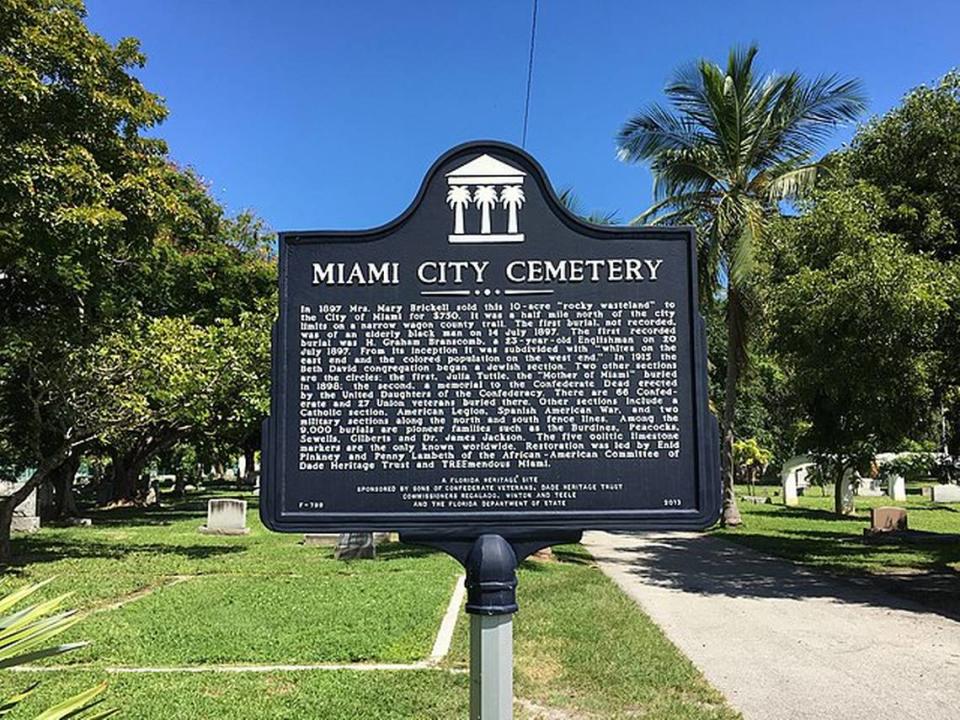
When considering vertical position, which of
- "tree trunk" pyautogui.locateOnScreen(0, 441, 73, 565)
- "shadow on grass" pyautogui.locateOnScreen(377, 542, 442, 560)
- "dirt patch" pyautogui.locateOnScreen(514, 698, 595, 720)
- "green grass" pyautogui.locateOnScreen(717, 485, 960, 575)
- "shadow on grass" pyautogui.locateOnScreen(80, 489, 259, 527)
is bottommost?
"shadow on grass" pyautogui.locateOnScreen(80, 489, 259, 527)

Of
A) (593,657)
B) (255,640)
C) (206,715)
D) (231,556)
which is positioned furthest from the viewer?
(231,556)

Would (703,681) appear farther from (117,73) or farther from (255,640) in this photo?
(117,73)

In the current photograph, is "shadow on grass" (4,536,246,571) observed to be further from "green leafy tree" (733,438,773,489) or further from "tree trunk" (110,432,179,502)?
"green leafy tree" (733,438,773,489)

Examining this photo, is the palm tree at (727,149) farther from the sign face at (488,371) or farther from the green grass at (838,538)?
the sign face at (488,371)

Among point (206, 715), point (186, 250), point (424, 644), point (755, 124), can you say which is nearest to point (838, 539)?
point (755, 124)

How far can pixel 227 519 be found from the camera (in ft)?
66.9

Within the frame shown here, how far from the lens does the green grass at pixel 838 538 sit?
14.9m

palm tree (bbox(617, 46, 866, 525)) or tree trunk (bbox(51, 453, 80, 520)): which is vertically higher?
palm tree (bbox(617, 46, 866, 525))

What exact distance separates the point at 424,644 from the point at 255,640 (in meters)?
1.59

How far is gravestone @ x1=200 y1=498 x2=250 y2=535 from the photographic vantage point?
20.3m

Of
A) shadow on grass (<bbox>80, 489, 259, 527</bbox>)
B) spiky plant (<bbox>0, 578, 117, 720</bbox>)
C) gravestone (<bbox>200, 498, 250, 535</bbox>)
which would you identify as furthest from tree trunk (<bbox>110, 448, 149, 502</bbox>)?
spiky plant (<bbox>0, 578, 117, 720</bbox>)

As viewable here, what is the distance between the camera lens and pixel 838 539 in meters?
19.1

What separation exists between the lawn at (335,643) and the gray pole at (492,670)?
6.90 ft

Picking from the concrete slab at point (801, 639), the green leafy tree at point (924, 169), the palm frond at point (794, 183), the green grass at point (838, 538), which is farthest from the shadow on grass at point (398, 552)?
the palm frond at point (794, 183)
